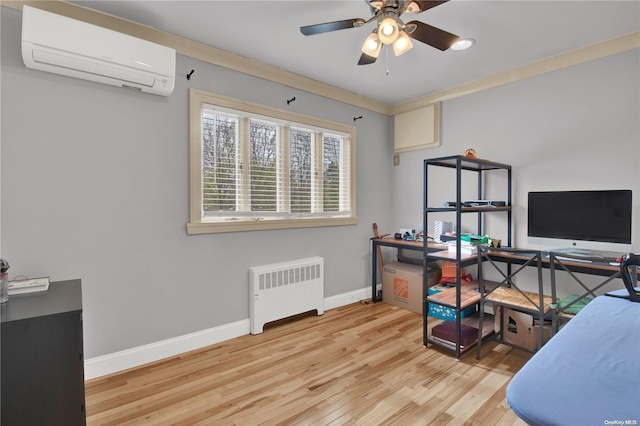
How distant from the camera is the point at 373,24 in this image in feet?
7.26

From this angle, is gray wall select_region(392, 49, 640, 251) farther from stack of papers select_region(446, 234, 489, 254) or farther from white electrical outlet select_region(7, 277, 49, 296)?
white electrical outlet select_region(7, 277, 49, 296)

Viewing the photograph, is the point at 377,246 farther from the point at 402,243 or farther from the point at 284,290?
the point at 284,290

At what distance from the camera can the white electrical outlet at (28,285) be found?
1.68 meters

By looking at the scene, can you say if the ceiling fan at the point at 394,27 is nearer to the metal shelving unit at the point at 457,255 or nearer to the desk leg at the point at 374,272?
the metal shelving unit at the point at 457,255

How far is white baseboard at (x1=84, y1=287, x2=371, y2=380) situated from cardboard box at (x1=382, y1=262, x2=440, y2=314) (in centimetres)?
172

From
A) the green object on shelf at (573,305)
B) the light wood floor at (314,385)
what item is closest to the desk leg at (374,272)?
the light wood floor at (314,385)

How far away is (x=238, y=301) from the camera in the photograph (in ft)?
9.15

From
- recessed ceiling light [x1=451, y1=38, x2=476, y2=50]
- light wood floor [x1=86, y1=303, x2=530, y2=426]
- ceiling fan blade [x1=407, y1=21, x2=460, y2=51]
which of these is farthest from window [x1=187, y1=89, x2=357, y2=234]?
ceiling fan blade [x1=407, y1=21, x2=460, y2=51]

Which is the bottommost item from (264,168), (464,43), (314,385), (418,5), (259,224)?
(314,385)

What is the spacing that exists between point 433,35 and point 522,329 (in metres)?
2.26

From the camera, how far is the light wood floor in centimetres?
176

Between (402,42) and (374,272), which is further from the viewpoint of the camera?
(374,272)

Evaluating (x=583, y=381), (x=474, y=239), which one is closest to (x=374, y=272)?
(x=474, y=239)

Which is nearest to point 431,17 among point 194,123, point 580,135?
point 580,135
